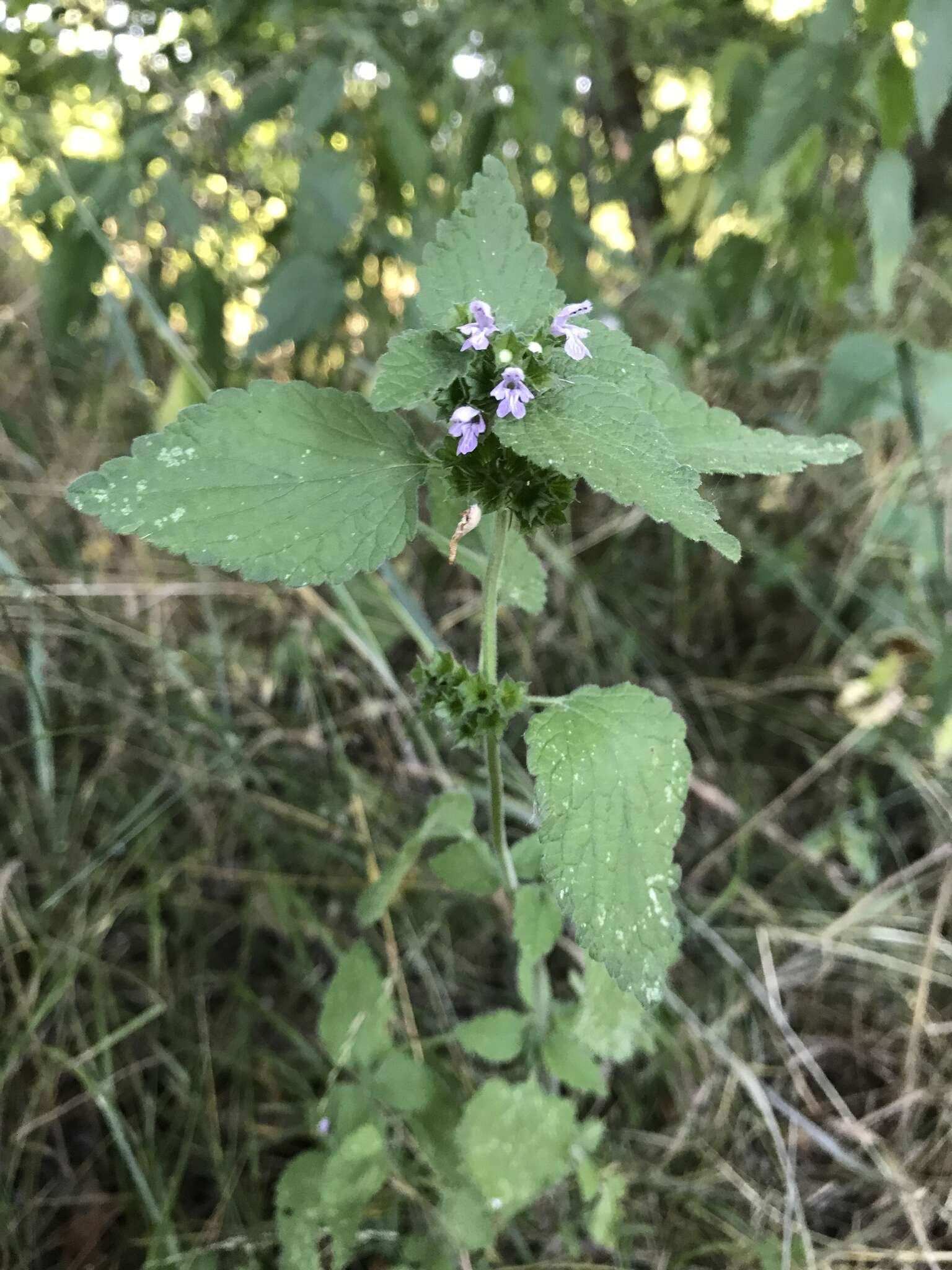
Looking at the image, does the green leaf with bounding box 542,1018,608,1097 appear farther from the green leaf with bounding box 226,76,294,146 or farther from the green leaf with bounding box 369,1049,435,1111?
the green leaf with bounding box 226,76,294,146

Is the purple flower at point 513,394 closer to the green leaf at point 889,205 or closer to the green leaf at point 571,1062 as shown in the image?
the green leaf at point 571,1062

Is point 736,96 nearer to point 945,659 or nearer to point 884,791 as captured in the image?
point 945,659

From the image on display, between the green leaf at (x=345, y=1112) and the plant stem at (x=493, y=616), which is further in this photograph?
the green leaf at (x=345, y=1112)

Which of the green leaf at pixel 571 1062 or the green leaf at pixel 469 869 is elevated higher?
the green leaf at pixel 469 869

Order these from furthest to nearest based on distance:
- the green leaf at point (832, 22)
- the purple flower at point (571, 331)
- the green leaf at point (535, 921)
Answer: the green leaf at point (832, 22) → the green leaf at point (535, 921) → the purple flower at point (571, 331)

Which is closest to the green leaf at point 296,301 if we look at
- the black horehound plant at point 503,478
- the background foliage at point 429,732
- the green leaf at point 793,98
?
the background foliage at point 429,732

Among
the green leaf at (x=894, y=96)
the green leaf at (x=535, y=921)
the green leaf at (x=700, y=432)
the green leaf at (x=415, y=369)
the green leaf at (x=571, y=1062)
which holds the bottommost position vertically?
the green leaf at (x=571, y=1062)

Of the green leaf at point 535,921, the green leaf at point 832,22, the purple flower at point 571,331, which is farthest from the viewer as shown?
the green leaf at point 832,22
